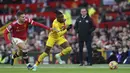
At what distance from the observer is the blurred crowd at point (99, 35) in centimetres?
2667

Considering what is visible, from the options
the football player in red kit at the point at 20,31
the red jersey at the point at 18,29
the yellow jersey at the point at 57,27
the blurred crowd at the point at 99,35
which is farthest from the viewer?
the blurred crowd at the point at 99,35

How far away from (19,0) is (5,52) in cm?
789

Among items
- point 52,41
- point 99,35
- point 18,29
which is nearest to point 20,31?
point 18,29

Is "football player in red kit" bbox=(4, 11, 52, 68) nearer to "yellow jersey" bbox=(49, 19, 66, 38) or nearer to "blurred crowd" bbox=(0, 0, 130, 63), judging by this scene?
"yellow jersey" bbox=(49, 19, 66, 38)

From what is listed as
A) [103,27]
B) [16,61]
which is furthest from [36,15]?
[16,61]

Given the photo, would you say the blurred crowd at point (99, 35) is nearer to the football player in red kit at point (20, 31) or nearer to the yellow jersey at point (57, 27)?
the yellow jersey at point (57, 27)

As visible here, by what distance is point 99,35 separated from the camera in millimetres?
29891

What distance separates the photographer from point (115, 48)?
27.0 m

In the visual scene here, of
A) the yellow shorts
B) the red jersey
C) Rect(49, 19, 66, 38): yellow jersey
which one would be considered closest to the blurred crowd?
the yellow shorts

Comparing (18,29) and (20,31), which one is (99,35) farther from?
(18,29)

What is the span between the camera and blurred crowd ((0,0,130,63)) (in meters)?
26.7

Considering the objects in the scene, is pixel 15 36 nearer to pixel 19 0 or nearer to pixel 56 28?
pixel 56 28

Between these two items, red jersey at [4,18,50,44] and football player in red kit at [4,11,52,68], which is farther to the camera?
red jersey at [4,18,50,44]

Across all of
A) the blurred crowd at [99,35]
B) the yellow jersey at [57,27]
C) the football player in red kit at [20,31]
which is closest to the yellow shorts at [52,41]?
the yellow jersey at [57,27]
